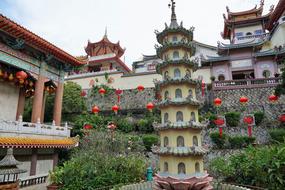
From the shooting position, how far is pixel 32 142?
11.3m

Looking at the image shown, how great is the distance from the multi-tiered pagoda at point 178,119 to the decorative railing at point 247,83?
15.4 meters

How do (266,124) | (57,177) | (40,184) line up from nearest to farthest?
1. (57,177)
2. (40,184)
3. (266,124)

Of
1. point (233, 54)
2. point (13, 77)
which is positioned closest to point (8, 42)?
point (13, 77)

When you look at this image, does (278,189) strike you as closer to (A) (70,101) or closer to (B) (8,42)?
(B) (8,42)

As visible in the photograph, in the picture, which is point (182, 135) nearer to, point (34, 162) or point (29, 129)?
point (29, 129)

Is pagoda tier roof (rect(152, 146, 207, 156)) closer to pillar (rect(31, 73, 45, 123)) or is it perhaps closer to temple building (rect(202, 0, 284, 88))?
pillar (rect(31, 73, 45, 123))

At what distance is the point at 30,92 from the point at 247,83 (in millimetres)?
20759

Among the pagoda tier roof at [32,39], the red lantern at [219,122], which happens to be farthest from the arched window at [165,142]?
the red lantern at [219,122]

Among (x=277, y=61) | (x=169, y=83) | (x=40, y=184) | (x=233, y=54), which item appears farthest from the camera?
(x=233, y=54)

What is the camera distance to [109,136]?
15.8 meters

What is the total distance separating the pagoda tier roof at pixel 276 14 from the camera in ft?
92.9

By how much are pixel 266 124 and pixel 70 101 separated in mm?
18412

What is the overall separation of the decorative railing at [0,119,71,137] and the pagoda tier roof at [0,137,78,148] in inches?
17.6

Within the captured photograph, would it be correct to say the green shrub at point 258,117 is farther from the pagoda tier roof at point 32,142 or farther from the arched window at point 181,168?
the pagoda tier roof at point 32,142
